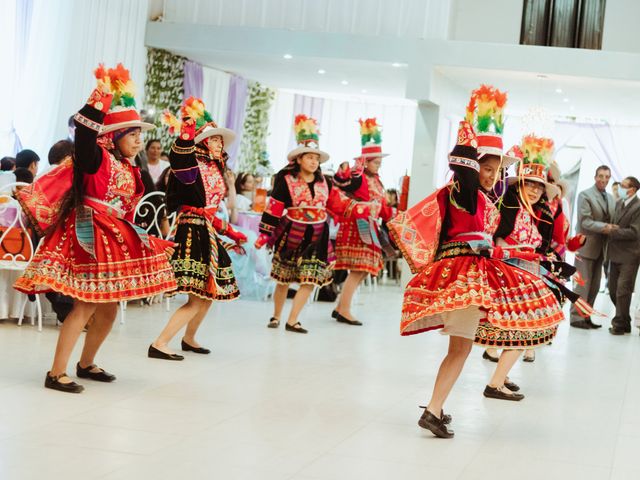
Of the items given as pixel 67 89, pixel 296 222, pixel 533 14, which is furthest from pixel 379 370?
pixel 533 14

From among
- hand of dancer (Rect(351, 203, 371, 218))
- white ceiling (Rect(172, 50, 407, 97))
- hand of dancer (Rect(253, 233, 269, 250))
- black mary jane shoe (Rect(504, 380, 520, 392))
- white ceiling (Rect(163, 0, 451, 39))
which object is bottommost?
black mary jane shoe (Rect(504, 380, 520, 392))

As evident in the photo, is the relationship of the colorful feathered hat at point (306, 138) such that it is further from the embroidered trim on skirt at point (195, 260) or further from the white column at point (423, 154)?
the white column at point (423, 154)

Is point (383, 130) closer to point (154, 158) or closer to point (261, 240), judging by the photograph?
point (154, 158)

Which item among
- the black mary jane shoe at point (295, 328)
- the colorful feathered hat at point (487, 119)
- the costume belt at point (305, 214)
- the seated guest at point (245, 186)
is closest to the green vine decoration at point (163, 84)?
the seated guest at point (245, 186)

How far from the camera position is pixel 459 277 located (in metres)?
4.28

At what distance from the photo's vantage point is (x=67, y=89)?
37.1ft

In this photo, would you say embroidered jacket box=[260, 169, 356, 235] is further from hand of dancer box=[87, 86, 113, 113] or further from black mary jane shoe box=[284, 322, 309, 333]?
hand of dancer box=[87, 86, 113, 113]

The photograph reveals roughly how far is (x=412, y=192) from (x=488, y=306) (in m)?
8.50

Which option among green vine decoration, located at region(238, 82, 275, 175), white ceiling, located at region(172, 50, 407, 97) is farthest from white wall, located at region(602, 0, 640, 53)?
green vine decoration, located at region(238, 82, 275, 175)

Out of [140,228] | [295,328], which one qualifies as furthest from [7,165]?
[140,228]

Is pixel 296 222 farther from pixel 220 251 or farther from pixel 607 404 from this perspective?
pixel 607 404

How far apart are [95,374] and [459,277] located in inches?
74.8

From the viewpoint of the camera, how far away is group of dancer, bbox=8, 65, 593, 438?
14.2ft

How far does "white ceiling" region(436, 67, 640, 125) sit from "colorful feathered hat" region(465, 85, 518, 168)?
7.55 m
